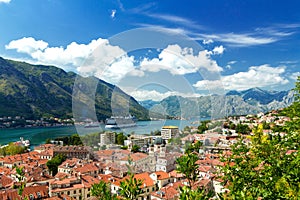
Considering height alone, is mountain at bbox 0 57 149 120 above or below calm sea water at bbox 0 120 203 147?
above

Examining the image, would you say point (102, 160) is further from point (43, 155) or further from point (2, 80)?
point (2, 80)

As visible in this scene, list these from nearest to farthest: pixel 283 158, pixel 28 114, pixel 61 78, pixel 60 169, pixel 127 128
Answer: pixel 283 158 < pixel 127 128 < pixel 60 169 < pixel 28 114 < pixel 61 78

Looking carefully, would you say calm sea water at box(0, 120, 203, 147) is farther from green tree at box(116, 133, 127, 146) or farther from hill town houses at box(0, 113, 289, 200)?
green tree at box(116, 133, 127, 146)

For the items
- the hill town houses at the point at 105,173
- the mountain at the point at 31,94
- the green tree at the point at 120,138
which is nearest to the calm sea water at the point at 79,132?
the hill town houses at the point at 105,173

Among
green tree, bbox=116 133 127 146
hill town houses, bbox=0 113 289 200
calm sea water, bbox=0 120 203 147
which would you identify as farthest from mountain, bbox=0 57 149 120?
hill town houses, bbox=0 113 289 200

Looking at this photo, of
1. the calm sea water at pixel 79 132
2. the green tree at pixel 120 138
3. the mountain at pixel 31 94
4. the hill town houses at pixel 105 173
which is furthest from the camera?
the mountain at pixel 31 94

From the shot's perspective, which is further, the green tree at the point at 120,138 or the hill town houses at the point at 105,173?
the green tree at the point at 120,138

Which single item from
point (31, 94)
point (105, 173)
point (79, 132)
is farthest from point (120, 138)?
point (31, 94)

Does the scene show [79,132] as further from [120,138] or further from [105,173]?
[120,138]

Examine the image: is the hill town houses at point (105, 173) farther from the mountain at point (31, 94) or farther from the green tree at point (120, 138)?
the mountain at point (31, 94)

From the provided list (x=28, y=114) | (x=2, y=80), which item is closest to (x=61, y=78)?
(x=2, y=80)

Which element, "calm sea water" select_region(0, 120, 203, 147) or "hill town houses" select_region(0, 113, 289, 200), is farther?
"calm sea water" select_region(0, 120, 203, 147)
